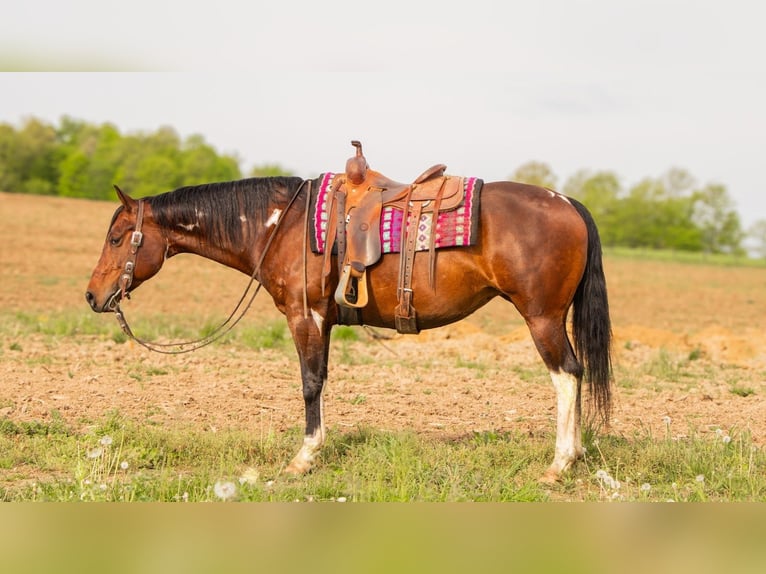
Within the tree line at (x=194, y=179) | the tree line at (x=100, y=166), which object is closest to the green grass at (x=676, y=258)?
the tree line at (x=194, y=179)

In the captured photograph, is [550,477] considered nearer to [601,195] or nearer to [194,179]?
[194,179]

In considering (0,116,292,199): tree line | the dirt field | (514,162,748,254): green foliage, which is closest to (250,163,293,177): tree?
(0,116,292,199): tree line

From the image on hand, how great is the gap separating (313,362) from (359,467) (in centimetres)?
94

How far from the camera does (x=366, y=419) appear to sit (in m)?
7.46

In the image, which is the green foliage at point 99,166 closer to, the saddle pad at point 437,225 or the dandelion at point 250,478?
the saddle pad at point 437,225

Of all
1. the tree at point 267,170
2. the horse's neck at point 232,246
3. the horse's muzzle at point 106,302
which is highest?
the tree at point 267,170

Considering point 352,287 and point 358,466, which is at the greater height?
point 352,287

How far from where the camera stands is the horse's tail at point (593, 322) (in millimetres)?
5898

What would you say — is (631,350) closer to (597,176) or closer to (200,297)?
(200,297)

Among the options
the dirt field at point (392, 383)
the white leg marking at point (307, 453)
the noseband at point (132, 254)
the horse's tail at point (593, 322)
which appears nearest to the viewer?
the white leg marking at point (307, 453)

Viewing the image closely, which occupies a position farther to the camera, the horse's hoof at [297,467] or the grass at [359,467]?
the horse's hoof at [297,467]

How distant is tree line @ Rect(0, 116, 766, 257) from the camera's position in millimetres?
62375

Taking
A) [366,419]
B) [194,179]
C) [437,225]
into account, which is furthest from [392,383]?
[194,179]

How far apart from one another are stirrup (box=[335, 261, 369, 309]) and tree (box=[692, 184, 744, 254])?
7904 cm
